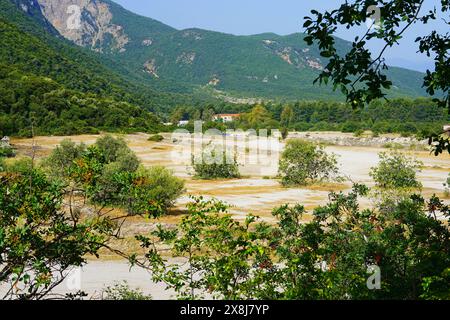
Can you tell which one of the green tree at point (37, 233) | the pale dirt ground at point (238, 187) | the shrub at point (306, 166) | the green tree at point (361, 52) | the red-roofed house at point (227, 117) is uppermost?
the green tree at point (361, 52)

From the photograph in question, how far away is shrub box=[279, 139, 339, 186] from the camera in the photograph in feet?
146

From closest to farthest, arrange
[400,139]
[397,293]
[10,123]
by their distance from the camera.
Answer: [397,293] < [10,123] < [400,139]

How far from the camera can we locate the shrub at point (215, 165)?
164 ft

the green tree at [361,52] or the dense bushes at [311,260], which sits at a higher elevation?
the green tree at [361,52]

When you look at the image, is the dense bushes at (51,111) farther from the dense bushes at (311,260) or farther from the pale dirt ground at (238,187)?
the dense bushes at (311,260)

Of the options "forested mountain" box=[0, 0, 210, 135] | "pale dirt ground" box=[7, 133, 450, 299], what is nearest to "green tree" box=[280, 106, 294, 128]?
"forested mountain" box=[0, 0, 210, 135]

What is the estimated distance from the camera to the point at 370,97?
17.6ft

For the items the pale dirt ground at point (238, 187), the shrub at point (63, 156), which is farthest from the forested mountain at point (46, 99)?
the shrub at point (63, 156)

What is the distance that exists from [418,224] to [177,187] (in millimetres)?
23509

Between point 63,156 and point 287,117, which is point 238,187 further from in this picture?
point 287,117

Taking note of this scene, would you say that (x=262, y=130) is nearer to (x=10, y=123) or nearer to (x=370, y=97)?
(x=10, y=123)

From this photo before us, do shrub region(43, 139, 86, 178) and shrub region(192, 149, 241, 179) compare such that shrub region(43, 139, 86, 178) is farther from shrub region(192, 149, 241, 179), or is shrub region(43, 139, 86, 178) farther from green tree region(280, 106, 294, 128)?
green tree region(280, 106, 294, 128)

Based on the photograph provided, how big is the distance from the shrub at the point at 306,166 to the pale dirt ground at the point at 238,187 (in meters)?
1.34
